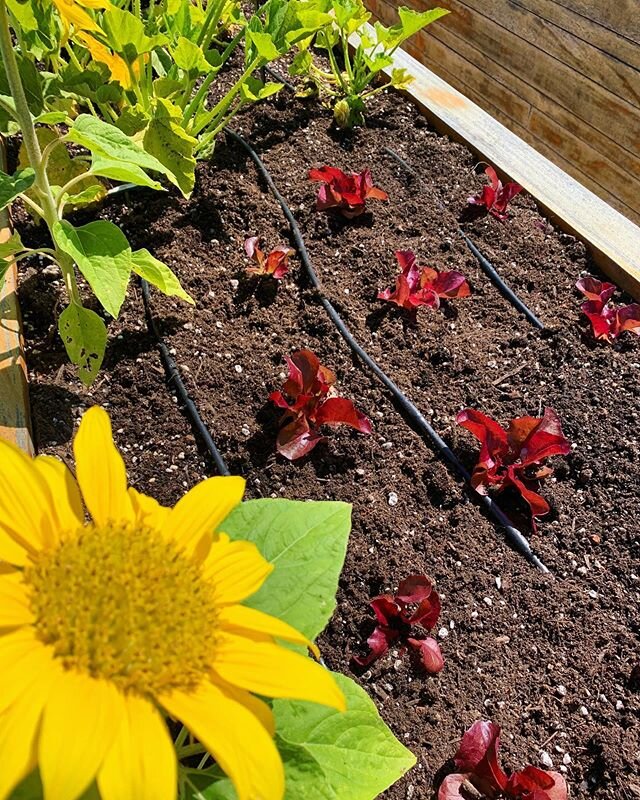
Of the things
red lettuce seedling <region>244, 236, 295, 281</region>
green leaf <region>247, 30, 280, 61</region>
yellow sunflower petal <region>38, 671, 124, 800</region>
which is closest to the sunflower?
yellow sunflower petal <region>38, 671, 124, 800</region>

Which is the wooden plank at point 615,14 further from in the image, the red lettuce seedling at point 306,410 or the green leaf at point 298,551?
the green leaf at point 298,551

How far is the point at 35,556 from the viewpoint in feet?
2.10

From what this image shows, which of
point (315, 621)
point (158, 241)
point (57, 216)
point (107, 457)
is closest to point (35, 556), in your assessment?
point (107, 457)

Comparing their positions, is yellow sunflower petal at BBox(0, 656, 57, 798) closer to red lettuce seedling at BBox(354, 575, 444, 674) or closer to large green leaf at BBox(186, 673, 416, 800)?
large green leaf at BBox(186, 673, 416, 800)

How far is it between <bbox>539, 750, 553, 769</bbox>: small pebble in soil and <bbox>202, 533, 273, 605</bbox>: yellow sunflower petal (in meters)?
0.94

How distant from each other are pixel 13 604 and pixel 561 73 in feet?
12.5

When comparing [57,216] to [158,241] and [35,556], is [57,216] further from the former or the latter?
[35,556]

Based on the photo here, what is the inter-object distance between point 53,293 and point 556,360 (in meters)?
1.36

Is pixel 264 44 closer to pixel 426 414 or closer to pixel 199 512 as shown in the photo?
pixel 426 414

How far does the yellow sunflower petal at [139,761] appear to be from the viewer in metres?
0.52

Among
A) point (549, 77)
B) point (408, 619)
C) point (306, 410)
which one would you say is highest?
point (549, 77)

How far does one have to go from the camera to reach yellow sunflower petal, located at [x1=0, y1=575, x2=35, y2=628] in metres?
0.57

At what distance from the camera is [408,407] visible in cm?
185

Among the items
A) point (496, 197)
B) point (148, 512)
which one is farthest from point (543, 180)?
point (148, 512)
